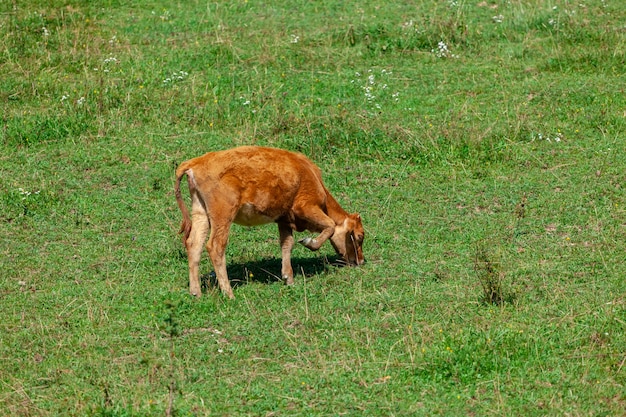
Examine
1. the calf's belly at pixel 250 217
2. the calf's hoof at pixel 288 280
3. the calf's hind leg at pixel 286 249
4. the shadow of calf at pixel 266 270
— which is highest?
the calf's belly at pixel 250 217

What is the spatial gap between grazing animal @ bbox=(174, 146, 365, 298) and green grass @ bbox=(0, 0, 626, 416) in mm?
292

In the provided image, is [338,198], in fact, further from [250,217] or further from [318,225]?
[250,217]

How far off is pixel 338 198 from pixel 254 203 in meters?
2.38

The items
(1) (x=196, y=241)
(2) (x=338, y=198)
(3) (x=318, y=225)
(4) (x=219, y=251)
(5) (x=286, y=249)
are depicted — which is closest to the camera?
(4) (x=219, y=251)

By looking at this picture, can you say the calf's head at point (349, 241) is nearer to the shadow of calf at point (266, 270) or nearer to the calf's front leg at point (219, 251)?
the shadow of calf at point (266, 270)

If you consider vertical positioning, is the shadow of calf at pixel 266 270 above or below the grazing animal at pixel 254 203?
below

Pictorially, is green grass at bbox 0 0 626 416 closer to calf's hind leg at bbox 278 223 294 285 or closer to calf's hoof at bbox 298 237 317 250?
calf's hind leg at bbox 278 223 294 285

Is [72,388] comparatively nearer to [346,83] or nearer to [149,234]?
[149,234]

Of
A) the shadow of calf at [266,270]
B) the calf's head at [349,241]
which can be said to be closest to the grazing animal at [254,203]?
the calf's head at [349,241]

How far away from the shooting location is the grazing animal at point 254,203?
970 cm

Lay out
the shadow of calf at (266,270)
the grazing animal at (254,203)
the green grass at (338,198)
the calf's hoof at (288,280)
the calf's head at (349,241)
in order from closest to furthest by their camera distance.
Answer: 1. the green grass at (338,198)
2. the grazing animal at (254,203)
3. the calf's hoof at (288,280)
4. the shadow of calf at (266,270)
5. the calf's head at (349,241)

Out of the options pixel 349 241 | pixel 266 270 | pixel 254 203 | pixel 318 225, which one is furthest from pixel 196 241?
pixel 349 241

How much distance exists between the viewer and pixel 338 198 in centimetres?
1205

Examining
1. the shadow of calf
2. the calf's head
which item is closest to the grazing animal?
the calf's head
